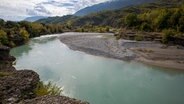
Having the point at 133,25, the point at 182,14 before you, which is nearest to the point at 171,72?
the point at 182,14

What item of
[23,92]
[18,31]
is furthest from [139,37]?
[23,92]

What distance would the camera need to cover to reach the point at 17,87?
24.1 meters

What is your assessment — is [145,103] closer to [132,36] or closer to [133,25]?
[132,36]

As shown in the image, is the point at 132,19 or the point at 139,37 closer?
the point at 139,37

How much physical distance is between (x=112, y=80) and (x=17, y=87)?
24.6 metres

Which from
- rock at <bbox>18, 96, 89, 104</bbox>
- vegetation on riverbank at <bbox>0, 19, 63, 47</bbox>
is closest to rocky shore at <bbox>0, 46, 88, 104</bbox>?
rock at <bbox>18, 96, 89, 104</bbox>

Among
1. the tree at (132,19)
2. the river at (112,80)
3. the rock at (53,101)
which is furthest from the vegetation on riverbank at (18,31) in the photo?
the rock at (53,101)

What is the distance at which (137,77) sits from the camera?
166 ft

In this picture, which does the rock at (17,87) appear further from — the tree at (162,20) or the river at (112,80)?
the tree at (162,20)

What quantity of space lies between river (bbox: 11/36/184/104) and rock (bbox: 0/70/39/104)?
34.6 feet

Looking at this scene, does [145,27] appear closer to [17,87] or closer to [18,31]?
[18,31]

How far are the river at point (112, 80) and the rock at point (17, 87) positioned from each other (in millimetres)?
10542

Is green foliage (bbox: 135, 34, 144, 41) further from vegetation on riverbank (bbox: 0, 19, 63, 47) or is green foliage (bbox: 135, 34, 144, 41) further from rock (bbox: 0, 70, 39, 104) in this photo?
rock (bbox: 0, 70, 39, 104)

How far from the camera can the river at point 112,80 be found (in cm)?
3769
